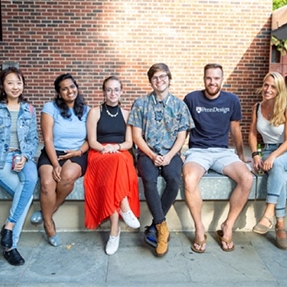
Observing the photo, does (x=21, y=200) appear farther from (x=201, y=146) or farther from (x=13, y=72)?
(x=201, y=146)

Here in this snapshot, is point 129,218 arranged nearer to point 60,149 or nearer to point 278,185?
point 60,149

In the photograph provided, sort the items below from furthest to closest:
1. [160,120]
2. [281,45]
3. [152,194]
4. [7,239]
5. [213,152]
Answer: [281,45], [213,152], [160,120], [152,194], [7,239]

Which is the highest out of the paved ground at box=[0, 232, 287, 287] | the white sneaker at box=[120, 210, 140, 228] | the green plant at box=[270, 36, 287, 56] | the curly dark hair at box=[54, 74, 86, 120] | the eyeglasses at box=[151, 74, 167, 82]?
the green plant at box=[270, 36, 287, 56]

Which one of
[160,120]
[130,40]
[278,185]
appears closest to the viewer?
[278,185]

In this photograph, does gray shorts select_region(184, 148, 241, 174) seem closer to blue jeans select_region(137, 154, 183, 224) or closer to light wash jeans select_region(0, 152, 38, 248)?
blue jeans select_region(137, 154, 183, 224)

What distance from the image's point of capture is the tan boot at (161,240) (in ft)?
9.62

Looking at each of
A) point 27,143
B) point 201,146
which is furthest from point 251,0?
point 27,143

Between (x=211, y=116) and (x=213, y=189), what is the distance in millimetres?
668

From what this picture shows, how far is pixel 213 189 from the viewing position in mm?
3293

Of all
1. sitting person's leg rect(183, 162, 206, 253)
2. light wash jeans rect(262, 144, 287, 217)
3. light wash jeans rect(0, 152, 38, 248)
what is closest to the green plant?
light wash jeans rect(262, 144, 287, 217)

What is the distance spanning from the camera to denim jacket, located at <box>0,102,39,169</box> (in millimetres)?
3068

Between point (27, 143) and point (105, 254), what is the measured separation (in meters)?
1.14

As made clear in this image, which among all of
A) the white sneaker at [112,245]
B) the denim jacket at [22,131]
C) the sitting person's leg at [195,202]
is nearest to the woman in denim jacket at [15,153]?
the denim jacket at [22,131]

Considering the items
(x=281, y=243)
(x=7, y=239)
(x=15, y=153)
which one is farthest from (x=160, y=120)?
(x=7, y=239)
